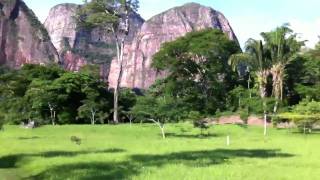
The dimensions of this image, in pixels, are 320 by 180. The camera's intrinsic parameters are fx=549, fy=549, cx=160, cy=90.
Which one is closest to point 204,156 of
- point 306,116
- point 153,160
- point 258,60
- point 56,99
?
point 153,160

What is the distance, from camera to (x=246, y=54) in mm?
64250

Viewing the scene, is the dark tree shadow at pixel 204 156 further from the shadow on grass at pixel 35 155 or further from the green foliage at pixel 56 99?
the green foliage at pixel 56 99

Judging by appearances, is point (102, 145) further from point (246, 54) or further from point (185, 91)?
point (185, 91)

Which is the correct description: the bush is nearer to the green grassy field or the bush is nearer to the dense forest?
the dense forest

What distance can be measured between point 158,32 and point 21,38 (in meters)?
44.8

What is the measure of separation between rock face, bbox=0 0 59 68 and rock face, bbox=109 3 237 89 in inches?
1140

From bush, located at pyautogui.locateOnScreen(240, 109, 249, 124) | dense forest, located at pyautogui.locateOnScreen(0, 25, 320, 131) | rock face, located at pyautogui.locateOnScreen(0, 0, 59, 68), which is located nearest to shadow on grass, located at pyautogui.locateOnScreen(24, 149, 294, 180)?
dense forest, located at pyautogui.locateOnScreen(0, 25, 320, 131)

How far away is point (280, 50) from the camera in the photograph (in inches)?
2470

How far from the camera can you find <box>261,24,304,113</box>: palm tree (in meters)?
62.9

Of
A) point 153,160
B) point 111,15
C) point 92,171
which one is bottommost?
point 92,171

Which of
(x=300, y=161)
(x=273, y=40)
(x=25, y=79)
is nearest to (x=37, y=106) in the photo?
(x=25, y=79)

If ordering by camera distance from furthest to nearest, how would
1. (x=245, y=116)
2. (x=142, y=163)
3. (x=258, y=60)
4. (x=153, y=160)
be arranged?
(x=258, y=60) < (x=245, y=116) < (x=153, y=160) < (x=142, y=163)

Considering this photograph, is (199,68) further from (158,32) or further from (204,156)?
(158,32)

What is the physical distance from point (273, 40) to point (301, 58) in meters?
6.97
